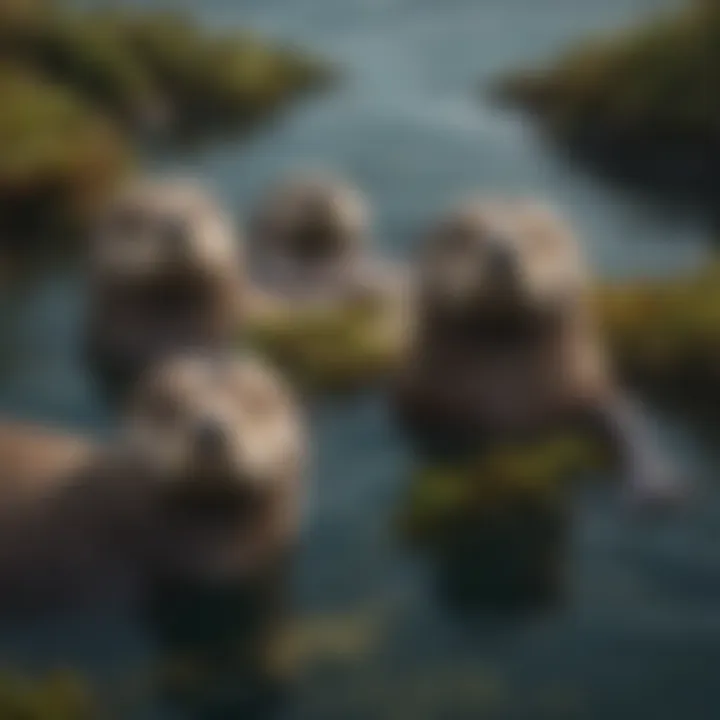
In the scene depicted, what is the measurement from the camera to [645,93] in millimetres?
7883

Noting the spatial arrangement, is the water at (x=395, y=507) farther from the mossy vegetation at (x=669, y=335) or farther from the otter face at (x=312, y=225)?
the otter face at (x=312, y=225)

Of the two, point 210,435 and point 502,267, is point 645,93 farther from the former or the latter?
point 210,435

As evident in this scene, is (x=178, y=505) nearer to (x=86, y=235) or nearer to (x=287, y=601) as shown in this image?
(x=287, y=601)

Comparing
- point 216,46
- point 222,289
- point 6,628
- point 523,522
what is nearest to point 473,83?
point 216,46

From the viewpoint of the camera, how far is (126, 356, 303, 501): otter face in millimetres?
4793

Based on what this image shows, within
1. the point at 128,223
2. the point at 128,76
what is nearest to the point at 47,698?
the point at 128,223

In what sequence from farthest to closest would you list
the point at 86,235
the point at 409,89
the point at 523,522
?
the point at 409,89 → the point at 86,235 → the point at 523,522

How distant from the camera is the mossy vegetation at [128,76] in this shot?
7.83 meters

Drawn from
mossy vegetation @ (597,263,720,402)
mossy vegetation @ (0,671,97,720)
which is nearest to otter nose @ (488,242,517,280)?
mossy vegetation @ (597,263,720,402)

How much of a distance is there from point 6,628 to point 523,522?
124cm

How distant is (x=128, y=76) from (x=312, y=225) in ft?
6.14

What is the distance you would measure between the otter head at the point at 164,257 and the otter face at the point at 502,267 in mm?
616

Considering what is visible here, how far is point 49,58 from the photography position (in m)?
8.30

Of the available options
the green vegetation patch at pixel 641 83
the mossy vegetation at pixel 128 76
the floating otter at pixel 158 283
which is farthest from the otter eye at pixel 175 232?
the green vegetation patch at pixel 641 83
